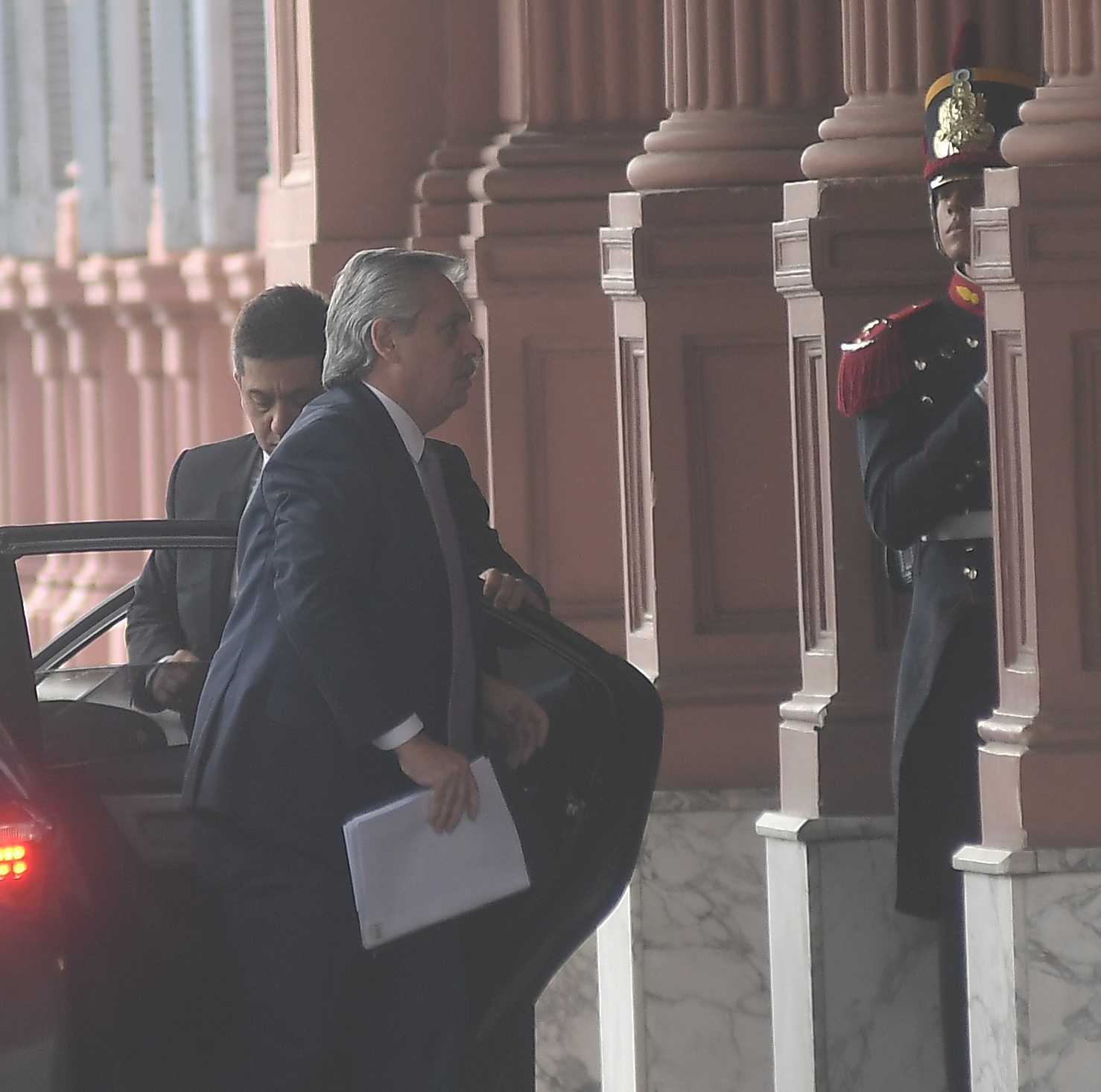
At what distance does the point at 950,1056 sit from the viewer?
19.7 feet

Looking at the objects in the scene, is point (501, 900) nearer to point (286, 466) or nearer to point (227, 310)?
point (286, 466)

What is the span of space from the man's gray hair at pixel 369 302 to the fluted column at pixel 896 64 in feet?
4.73

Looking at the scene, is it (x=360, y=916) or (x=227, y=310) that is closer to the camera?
(x=360, y=916)

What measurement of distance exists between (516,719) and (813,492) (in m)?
1.33

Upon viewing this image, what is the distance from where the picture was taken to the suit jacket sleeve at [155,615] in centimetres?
615

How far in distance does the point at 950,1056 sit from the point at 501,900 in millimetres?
1065

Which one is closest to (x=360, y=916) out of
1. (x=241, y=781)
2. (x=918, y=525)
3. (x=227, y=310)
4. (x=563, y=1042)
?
(x=241, y=781)

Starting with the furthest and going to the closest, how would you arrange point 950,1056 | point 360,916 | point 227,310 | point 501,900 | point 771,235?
point 227,310 < point 771,235 < point 950,1056 < point 501,900 < point 360,916

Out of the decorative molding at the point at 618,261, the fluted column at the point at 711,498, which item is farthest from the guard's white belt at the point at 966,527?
the decorative molding at the point at 618,261

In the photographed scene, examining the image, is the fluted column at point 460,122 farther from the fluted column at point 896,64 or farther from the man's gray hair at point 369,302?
the man's gray hair at point 369,302

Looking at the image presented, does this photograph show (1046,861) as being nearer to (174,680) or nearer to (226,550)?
(174,680)

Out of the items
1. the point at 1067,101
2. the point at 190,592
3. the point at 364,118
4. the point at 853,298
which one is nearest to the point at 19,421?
the point at 364,118

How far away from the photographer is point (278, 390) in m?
Answer: 6.13

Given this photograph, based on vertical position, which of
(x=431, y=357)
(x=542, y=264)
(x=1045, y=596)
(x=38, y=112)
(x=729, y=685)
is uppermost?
(x=38, y=112)
